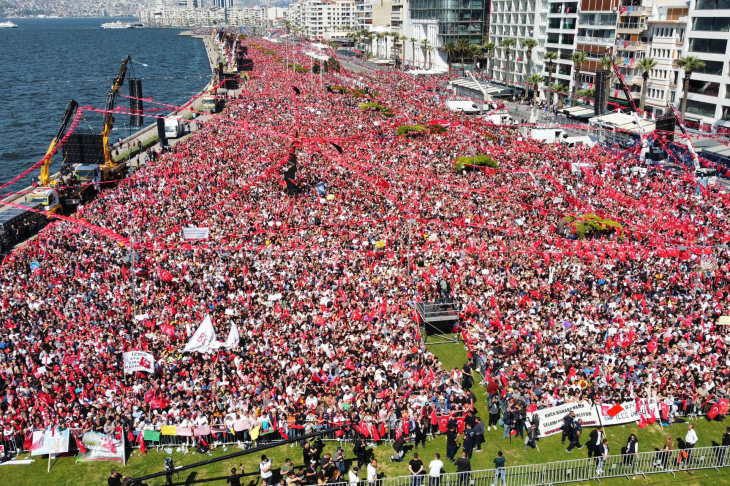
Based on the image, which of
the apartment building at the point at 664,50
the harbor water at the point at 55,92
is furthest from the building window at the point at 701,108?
the harbor water at the point at 55,92

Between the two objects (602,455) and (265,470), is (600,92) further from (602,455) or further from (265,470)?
(265,470)

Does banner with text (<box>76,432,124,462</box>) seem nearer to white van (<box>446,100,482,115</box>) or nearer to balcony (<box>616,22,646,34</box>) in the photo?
white van (<box>446,100,482,115</box>)

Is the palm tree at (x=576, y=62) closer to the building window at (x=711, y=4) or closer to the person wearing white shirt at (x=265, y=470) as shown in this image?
the building window at (x=711, y=4)

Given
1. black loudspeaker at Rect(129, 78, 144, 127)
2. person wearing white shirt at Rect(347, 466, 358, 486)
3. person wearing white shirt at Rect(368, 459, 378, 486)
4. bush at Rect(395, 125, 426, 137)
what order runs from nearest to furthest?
person wearing white shirt at Rect(347, 466, 358, 486) → person wearing white shirt at Rect(368, 459, 378, 486) → bush at Rect(395, 125, 426, 137) → black loudspeaker at Rect(129, 78, 144, 127)

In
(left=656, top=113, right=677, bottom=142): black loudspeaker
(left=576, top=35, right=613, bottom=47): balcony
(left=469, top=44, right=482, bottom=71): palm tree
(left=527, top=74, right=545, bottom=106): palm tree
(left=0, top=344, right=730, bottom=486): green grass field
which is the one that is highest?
(left=576, top=35, right=613, bottom=47): balcony

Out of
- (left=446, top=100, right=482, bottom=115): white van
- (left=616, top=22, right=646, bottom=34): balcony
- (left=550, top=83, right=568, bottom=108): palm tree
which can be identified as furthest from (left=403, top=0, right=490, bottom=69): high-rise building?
(left=446, top=100, right=482, bottom=115): white van

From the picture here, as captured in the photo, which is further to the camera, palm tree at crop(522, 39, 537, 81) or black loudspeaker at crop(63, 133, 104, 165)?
palm tree at crop(522, 39, 537, 81)

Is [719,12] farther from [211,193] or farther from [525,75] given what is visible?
[211,193]
